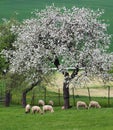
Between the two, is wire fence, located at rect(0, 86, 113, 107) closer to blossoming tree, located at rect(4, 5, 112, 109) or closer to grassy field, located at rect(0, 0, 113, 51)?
blossoming tree, located at rect(4, 5, 112, 109)

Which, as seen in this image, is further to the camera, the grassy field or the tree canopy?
the grassy field

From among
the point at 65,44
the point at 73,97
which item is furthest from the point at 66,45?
the point at 73,97

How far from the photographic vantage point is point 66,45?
4478cm

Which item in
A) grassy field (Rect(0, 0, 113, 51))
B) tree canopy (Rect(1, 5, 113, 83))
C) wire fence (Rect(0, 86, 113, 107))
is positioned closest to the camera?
tree canopy (Rect(1, 5, 113, 83))

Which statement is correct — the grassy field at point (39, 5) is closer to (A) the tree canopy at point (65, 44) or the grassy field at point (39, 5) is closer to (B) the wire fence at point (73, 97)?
(B) the wire fence at point (73, 97)

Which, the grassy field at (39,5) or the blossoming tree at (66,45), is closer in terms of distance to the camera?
the blossoming tree at (66,45)

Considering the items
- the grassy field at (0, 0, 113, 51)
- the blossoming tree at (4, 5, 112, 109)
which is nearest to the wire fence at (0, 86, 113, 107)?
the blossoming tree at (4, 5, 112, 109)

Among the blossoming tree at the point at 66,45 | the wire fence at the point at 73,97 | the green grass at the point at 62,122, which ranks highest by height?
the blossoming tree at the point at 66,45

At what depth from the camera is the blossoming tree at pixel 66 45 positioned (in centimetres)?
4484

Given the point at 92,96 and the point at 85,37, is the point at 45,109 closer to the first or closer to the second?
the point at 85,37

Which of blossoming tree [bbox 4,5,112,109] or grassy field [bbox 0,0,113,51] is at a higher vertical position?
grassy field [bbox 0,0,113,51]

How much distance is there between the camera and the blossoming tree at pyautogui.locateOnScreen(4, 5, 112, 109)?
147 feet

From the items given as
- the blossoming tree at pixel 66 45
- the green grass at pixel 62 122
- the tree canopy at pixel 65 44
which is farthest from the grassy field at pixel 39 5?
the green grass at pixel 62 122

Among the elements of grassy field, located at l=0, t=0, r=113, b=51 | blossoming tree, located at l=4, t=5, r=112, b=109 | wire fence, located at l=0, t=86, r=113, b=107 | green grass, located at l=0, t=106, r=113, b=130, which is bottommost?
green grass, located at l=0, t=106, r=113, b=130
